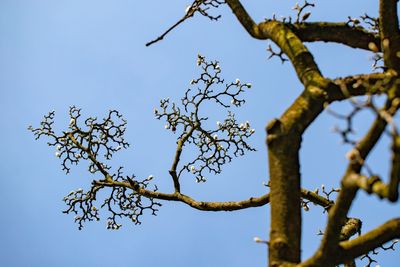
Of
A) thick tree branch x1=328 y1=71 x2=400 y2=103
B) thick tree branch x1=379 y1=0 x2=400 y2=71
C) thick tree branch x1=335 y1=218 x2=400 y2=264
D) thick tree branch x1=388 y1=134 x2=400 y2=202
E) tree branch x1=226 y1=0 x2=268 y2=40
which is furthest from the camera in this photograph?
tree branch x1=226 y1=0 x2=268 y2=40

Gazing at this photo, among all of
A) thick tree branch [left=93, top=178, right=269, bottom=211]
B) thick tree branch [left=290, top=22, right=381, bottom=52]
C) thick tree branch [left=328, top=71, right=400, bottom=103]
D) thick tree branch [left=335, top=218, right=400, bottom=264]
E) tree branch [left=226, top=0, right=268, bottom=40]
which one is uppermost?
tree branch [left=226, top=0, right=268, bottom=40]

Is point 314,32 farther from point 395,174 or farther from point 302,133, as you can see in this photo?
point 395,174

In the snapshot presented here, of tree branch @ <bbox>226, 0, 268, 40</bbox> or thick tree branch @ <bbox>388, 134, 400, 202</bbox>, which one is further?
tree branch @ <bbox>226, 0, 268, 40</bbox>

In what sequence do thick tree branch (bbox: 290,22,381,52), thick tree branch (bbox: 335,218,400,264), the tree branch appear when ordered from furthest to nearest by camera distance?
the tree branch < thick tree branch (bbox: 290,22,381,52) < thick tree branch (bbox: 335,218,400,264)

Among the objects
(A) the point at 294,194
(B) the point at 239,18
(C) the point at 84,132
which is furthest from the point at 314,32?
(C) the point at 84,132

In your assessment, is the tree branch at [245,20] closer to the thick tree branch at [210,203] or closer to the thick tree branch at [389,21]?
the thick tree branch at [389,21]

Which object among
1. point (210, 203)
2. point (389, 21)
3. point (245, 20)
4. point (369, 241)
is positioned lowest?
point (369, 241)

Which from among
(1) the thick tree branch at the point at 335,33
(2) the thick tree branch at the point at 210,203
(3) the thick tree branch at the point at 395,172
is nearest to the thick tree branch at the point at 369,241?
(3) the thick tree branch at the point at 395,172

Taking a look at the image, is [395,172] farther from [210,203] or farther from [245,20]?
[210,203]

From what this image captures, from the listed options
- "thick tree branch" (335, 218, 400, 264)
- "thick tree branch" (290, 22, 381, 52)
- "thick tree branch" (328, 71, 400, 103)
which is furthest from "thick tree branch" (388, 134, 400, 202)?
"thick tree branch" (290, 22, 381, 52)

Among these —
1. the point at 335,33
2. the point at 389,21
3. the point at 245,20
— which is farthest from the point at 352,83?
the point at 245,20

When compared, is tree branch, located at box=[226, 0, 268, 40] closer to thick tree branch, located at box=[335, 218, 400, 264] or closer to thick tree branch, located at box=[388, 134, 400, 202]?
thick tree branch, located at box=[335, 218, 400, 264]

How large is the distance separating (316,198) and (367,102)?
453 cm

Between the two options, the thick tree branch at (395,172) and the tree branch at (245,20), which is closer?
the thick tree branch at (395,172)
